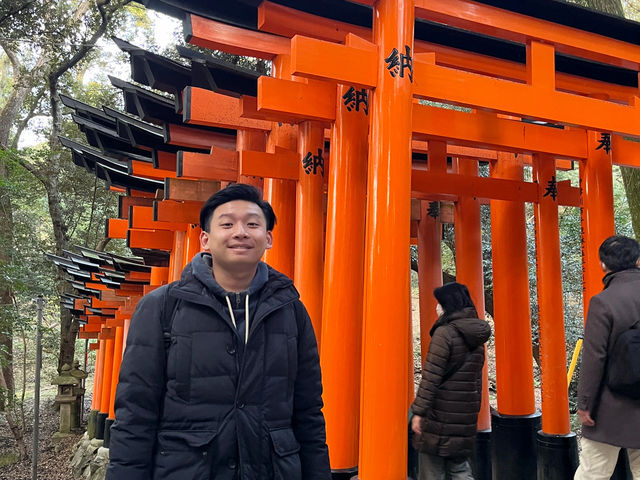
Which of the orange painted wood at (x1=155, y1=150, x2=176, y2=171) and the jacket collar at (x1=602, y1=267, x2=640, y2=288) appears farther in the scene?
the orange painted wood at (x1=155, y1=150, x2=176, y2=171)

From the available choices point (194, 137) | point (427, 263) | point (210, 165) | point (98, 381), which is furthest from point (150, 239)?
point (98, 381)

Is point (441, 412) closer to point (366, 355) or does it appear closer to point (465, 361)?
point (465, 361)

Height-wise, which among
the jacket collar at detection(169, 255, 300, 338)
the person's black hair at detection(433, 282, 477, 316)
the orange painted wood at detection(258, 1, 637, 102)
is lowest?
the jacket collar at detection(169, 255, 300, 338)

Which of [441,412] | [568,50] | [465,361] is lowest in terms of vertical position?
[441,412]

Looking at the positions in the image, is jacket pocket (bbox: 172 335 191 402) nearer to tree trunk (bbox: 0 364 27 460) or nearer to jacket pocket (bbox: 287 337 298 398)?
jacket pocket (bbox: 287 337 298 398)

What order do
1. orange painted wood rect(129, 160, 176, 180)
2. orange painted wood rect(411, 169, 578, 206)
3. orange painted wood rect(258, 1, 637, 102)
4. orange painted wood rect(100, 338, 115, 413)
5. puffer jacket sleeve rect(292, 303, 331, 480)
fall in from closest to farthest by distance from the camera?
puffer jacket sleeve rect(292, 303, 331, 480)
orange painted wood rect(258, 1, 637, 102)
orange painted wood rect(411, 169, 578, 206)
orange painted wood rect(129, 160, 176, 180)
orange painted wood rect(100, 338, 115, 413)

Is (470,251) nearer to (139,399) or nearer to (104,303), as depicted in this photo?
(139,399)

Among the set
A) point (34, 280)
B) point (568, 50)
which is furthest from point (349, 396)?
point (34, 280)

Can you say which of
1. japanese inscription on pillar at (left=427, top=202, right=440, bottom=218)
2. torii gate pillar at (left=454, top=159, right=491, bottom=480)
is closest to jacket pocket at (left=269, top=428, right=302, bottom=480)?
torii gate pillar at (left=454, top=159, right=491, bottom=480)

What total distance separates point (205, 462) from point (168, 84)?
3963 mm

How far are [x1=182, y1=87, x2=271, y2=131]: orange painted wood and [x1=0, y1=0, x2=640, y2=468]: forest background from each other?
17.0 ft

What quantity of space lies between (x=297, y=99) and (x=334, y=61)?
0.65 metres

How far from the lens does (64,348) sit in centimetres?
1530

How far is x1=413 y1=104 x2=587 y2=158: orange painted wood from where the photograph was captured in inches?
155
